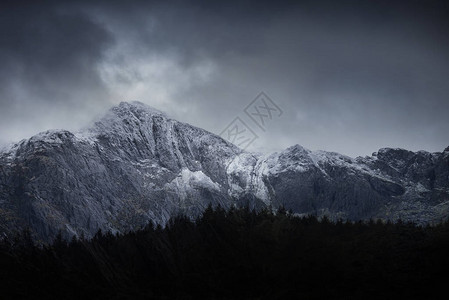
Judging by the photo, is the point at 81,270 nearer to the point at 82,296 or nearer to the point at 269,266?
the point at 82,296

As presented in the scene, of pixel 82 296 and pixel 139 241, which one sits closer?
pixel 82 296

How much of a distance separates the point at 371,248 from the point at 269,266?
35274mm

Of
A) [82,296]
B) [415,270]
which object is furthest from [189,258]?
[415,270]

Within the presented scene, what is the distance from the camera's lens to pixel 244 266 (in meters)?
163

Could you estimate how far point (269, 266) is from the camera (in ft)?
527

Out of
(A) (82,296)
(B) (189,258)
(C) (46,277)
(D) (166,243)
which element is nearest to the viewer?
(A) (82,296)

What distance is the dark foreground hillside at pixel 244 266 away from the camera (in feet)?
472

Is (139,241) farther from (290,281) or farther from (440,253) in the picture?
(440,253)

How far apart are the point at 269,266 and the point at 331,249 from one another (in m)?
22.3

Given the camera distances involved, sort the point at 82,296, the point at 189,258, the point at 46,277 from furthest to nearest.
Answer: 1. the point at 189,258
2. the point at 46,277
3. the point at 82,296

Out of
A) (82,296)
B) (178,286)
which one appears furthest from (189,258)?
(82,296)

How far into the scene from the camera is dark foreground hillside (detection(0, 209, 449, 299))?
144 metres

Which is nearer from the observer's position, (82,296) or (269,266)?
(82,296)

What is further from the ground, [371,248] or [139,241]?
[139,241]
